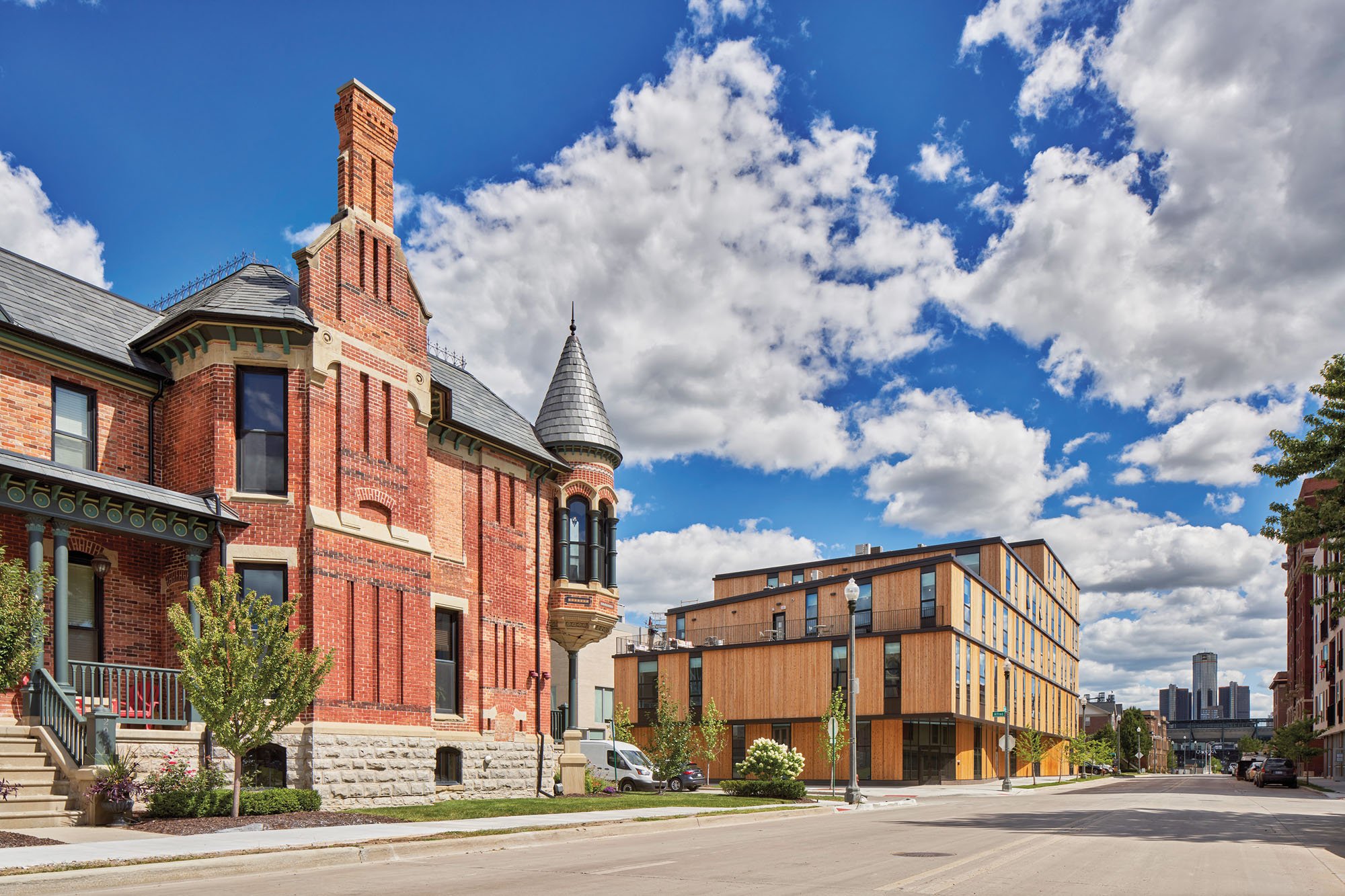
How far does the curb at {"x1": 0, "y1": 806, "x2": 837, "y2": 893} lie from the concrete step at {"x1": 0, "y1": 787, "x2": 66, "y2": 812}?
16.3 ft

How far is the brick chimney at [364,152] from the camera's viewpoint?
76.4ft

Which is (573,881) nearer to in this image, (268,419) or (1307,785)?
(268,419)

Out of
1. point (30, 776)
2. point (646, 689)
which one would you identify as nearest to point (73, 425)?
point (30, 776)

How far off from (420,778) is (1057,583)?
83.0m

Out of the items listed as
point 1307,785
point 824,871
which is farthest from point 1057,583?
point 824,871

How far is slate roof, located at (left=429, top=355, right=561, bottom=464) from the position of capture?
27500mm

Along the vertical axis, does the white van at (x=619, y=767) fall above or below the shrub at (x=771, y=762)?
below

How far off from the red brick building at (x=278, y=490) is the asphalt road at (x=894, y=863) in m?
7.27

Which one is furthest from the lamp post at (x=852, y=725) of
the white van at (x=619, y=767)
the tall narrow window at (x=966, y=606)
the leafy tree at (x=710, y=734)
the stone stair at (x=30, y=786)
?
the tall narrow window at (x=966, y=606)

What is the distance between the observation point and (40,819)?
15117 millimetres

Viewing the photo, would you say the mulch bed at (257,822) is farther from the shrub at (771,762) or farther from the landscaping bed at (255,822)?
the shrub at (771,762)

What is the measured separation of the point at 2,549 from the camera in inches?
595

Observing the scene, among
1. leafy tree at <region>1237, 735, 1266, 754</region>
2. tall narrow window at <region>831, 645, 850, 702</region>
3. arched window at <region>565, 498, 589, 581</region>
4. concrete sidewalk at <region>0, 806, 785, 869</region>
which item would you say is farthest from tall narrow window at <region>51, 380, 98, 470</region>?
leafy tree at <region>1237, 735, 1266, 754</region>

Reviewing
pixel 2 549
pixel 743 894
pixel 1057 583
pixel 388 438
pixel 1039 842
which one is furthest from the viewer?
pixel 1057 583
